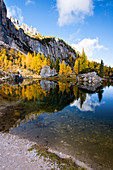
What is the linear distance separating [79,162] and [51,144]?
277 cm

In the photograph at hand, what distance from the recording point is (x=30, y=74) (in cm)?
10338

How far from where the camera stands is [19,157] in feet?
21.1

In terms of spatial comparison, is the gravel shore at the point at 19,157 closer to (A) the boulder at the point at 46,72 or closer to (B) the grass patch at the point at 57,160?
(B) the grass patch at the point at 57,160

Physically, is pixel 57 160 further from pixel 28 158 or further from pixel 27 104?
pixel 27 104

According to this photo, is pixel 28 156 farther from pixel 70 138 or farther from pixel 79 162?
pixel 70 138

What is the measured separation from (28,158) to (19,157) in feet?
2.05

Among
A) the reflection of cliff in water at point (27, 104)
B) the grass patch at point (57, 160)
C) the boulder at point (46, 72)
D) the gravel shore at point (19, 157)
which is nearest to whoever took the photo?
the gravel shore at point (19, 157)

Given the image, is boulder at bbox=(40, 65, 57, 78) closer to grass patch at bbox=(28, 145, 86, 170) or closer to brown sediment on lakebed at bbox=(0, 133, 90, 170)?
brown sediment on lakebed at bbox=(0, 133, 90, 170)

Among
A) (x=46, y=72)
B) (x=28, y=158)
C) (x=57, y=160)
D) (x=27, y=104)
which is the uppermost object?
(x=46, y=72)

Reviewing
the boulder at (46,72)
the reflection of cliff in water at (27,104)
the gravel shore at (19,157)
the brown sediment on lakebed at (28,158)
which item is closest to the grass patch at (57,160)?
the brown sediment on lakebed at (28,158)

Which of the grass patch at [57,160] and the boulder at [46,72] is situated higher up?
the boulder at [46,72]

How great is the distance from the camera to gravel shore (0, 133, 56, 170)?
5672 millimetres

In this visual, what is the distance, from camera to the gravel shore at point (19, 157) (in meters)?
5.67

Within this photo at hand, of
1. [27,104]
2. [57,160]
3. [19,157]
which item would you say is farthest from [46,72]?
[57,160]
